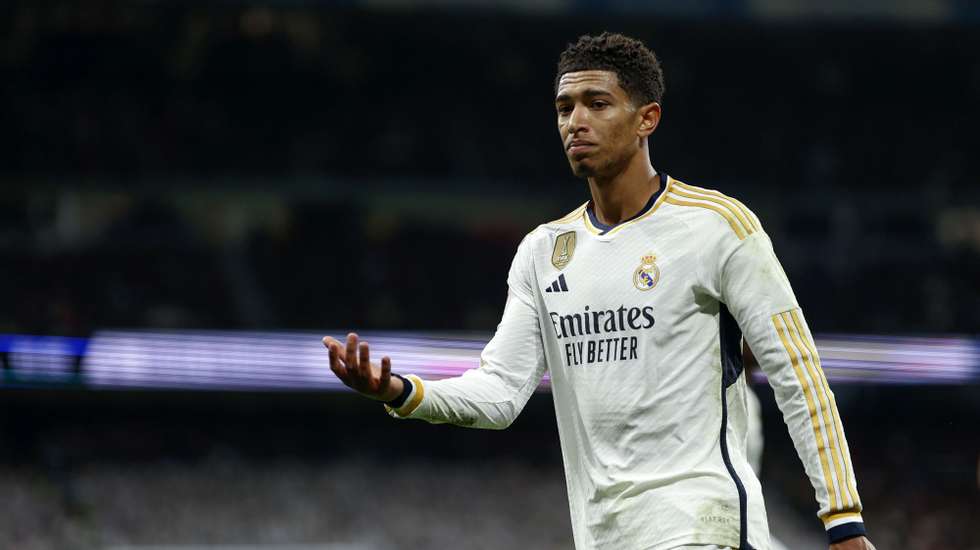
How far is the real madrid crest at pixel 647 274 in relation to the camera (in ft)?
10.8

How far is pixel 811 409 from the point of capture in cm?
300

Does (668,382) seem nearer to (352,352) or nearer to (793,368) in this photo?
(793,368)

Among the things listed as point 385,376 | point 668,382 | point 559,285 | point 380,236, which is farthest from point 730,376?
point 380,236

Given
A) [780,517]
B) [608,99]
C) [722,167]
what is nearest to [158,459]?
[780,517]

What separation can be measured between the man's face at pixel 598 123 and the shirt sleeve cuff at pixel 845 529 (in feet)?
3.64


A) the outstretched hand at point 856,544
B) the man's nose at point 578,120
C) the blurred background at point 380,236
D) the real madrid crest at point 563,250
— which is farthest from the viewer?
the blurred background at point 380,236

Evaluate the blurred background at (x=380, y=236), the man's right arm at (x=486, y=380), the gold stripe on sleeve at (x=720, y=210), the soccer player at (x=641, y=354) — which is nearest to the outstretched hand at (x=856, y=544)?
the soccer player at (x=641, y=354)

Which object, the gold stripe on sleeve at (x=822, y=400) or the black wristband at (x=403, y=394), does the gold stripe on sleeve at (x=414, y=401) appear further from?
the gold stripe on sleeve at (x=822, y=400)

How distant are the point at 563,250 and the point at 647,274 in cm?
31

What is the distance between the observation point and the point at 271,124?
22.2 meters

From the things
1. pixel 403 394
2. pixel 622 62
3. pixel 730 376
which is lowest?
pixel 403 394

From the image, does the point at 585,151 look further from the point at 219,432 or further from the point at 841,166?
the point at 841,166

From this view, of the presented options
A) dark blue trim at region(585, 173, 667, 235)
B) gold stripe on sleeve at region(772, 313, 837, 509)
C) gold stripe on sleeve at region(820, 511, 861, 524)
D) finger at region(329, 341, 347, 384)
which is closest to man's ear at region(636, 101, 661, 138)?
dark blue trim at region(585, 173, 667, 235)

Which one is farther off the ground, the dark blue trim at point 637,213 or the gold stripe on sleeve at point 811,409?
the dark blue trim at point 637,213
